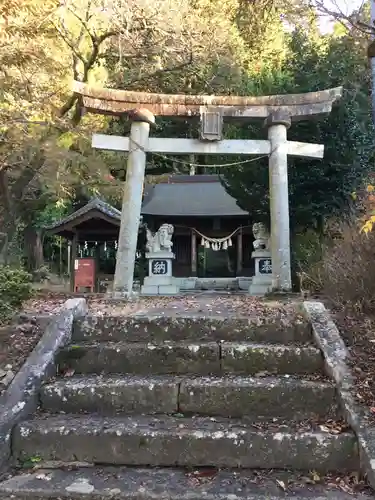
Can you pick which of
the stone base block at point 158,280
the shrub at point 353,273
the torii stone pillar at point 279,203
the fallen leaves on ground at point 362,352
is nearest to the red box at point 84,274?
the stone base block at point 158,280

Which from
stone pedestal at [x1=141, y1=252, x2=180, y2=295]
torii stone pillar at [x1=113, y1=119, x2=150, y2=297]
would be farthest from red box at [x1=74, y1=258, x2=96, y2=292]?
torii stone pillar at [x1=113, y1=119, x2=150, y2=297]

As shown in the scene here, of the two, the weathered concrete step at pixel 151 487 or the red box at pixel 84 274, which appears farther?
the red box at pixel 84 274

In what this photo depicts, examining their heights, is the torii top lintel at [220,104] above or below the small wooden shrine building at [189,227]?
above

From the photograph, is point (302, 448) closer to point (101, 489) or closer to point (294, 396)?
point (294, 396)

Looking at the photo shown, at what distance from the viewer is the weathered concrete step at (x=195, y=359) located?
3.54 meters

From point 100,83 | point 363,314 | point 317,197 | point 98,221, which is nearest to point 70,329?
point 363,314

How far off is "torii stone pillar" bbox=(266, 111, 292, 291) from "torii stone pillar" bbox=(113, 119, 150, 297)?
7.50 feet

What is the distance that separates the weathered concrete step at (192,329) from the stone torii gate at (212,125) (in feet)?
12.0

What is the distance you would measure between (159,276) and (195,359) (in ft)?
26.0

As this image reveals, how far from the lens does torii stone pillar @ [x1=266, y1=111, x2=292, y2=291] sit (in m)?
7.44

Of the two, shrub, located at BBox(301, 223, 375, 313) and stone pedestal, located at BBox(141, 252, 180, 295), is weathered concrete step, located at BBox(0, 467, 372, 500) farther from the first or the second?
stone pedestal, located at BBox(141, 252, 180, 295)

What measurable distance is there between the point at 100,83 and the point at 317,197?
672 cm

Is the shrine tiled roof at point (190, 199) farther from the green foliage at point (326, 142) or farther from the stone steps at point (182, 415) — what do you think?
the stone steps at point (182, 415)

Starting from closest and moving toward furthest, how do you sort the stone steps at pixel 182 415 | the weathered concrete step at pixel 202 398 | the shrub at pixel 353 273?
the stone steps at pixel 182 415 < the weathered concrete step at pixel 202 398 < the shrub at pixel 353 273
